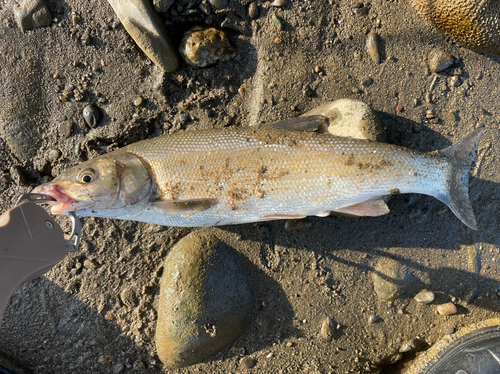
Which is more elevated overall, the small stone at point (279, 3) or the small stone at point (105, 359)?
the small stone at point (279, 3)

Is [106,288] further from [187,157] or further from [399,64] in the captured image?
[399,64]

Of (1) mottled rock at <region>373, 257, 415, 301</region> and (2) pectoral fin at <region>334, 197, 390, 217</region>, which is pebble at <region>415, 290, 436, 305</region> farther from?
(2) pectoral fin at <region>334, 197, 390, 217</region>

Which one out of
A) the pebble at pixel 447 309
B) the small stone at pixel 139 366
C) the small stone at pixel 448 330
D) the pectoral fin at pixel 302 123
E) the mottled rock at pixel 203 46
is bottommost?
the small stone at pixel 448 330

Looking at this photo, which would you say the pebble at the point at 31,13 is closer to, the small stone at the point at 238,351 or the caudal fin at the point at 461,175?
the small stone at the point at 238,351

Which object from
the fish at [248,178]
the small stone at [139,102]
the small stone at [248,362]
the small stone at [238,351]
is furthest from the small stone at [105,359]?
the small stone at [139,102]

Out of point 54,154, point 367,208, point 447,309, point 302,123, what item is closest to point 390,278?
point 447,309

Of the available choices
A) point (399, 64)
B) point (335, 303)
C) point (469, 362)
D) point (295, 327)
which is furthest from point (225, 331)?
point (399, 64)
